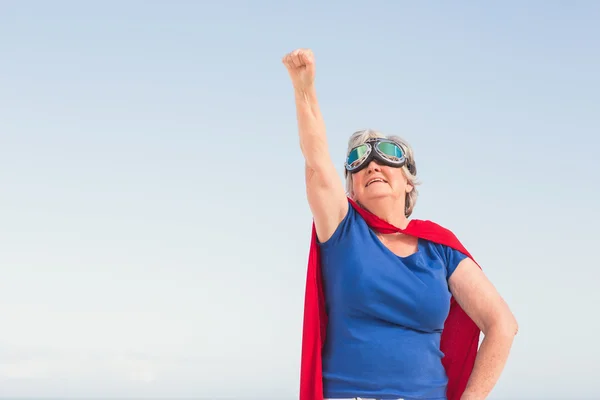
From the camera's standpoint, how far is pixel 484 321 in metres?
5.37

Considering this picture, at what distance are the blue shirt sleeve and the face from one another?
50 cm

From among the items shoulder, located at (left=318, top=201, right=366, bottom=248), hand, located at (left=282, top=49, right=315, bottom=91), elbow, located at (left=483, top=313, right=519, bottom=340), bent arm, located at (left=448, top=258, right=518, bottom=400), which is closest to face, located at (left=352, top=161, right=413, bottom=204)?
shoulder, located at (left=318, top=201, right=366, bottom=248)

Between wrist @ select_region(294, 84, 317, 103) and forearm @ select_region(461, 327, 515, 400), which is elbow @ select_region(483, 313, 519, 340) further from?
wrist @ select_region(294, 84, 317, 103)

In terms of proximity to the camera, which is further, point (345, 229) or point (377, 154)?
point (377, 154)

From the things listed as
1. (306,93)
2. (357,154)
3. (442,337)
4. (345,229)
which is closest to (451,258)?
(442,337)

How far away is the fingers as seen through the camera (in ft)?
15.8

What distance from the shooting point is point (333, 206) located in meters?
5.04

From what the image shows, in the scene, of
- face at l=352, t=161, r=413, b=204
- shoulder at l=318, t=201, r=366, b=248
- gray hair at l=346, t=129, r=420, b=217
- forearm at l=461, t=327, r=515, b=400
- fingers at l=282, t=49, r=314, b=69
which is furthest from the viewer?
gray hair at l=346, t=129, r=420, b=217

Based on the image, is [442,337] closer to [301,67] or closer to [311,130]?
[311,130]

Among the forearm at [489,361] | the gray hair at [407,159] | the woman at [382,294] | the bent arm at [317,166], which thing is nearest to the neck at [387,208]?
the woman at [382,294]

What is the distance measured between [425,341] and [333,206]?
3.38ft

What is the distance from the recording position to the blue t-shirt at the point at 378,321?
4852 millimetres

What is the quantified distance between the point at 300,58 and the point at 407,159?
117 cm

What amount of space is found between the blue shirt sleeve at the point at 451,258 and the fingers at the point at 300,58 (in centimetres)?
164
